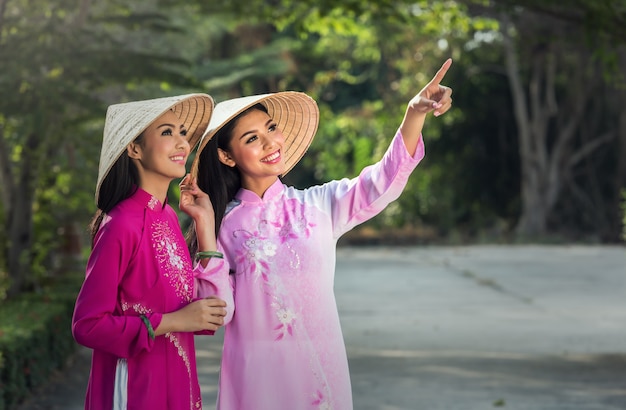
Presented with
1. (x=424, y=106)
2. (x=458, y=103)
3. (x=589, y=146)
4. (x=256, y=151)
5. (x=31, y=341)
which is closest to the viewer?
(x=424, y=106)

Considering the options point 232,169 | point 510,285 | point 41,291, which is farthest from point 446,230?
point 232,169

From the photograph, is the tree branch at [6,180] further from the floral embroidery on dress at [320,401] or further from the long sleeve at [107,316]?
the long sleeve at [107,316]

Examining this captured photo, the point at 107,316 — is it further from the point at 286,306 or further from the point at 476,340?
the point at 476,340

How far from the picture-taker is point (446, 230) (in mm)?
32156

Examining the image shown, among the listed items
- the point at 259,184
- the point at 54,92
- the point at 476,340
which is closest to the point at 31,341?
the point at 54,92

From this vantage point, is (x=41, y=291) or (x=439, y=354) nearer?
(x=439, y=354)

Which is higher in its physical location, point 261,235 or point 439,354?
point 261,235

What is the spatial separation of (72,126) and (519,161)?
2257 cm

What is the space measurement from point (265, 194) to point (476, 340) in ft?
26.1

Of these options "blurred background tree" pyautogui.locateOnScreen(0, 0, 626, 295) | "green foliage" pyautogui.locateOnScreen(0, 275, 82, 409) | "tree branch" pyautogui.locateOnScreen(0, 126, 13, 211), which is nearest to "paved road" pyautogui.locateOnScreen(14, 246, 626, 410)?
"green foliage" pyautogui.locateOnScreen(0, 275, 82, 409)

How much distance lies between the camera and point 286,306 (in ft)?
12.5

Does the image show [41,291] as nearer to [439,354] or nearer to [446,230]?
[439,354]

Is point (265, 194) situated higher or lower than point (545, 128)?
lower

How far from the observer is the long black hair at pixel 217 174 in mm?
3951
